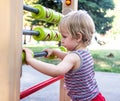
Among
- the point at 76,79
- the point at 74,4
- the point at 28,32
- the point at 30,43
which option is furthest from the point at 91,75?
the point at 30,43

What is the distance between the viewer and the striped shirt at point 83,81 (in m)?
1.24

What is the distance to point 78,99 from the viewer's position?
50.8 inches

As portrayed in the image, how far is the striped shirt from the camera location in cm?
124

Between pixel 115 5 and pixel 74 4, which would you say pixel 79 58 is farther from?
pixel 115 5

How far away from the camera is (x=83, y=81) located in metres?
1.26

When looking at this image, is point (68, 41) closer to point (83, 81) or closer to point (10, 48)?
point (83, 81)

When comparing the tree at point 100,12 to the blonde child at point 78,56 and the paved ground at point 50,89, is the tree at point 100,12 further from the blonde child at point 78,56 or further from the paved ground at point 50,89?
the blonde child at point 78,56

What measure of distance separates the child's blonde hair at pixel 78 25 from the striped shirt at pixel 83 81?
72 mm

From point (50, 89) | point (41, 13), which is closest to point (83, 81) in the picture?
point (41, 13)

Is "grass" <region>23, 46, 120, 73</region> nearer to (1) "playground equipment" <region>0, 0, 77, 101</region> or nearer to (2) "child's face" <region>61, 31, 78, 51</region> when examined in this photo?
(2) "child's face" <region>61, 31, 78, 51</region>

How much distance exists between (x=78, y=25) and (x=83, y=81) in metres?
0.24

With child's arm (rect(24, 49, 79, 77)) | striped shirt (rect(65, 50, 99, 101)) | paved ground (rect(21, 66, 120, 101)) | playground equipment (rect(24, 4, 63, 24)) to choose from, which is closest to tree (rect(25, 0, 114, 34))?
paved ground (rect(21, 66, 120, 101))

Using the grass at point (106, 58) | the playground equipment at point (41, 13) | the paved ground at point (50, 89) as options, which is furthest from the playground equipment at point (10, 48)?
the grass at point (106, 58)

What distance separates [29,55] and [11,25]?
0.28 m
